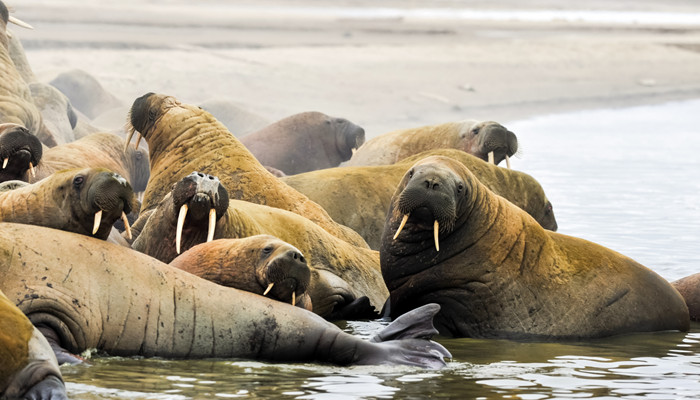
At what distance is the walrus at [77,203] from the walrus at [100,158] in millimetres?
3244

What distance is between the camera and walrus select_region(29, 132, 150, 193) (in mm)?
10469

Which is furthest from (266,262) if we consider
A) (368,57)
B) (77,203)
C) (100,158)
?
(368,57)

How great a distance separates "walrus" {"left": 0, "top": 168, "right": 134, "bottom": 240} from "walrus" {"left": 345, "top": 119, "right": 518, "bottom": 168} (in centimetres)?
637

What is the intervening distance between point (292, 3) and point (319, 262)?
1614 inches

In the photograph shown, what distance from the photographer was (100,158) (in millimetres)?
11289

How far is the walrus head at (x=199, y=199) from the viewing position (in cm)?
712

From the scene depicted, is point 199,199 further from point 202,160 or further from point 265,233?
point 202,160

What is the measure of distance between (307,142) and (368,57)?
15.6 metres

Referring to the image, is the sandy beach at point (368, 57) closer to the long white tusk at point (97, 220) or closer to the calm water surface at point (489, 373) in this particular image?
the calm water surface at point (489, 373)

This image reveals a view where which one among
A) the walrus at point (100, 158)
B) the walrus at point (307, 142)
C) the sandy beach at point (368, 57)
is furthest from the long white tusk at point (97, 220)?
the sandy beach at point (368, 57)

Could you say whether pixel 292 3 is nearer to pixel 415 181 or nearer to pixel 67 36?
pixel 67 36

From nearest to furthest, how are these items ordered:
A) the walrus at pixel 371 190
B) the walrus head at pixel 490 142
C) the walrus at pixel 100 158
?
the walrus at pixel 371 190
the walrus at pixel 100 158
the walrus head at pixel 490 142

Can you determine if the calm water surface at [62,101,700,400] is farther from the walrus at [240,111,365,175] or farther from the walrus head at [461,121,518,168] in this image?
the walrus at [240,111,365,175]

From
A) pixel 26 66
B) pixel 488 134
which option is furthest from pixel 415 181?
pixel 26 66
